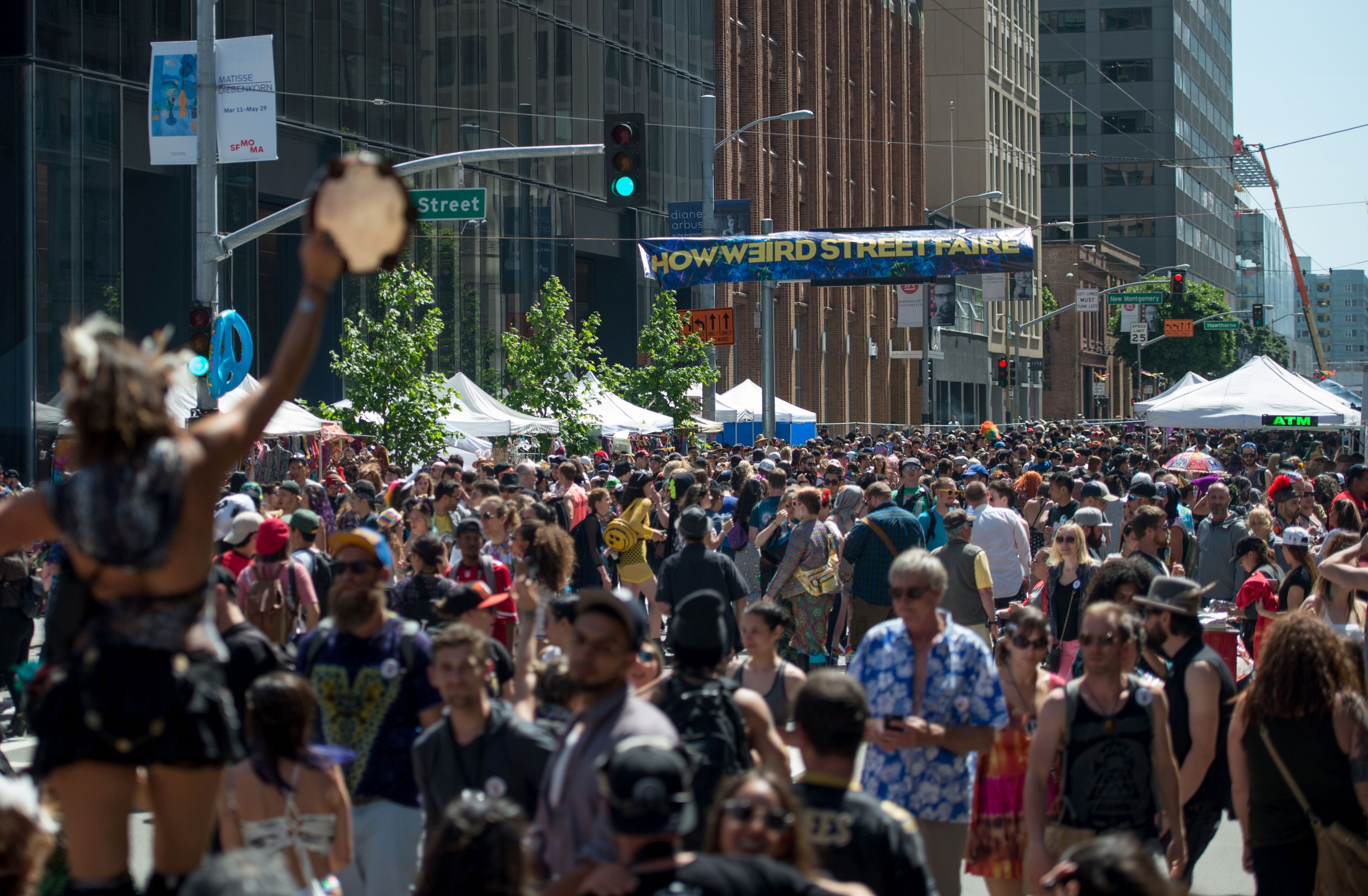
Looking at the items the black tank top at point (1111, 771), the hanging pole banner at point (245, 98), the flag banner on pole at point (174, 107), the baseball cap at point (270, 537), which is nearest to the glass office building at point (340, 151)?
the flag banner on pole at point (174, 107)

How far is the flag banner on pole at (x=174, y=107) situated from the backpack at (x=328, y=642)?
46.8 ft

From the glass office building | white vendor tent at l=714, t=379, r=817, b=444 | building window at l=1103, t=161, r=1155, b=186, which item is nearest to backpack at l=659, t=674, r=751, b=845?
the glass office building

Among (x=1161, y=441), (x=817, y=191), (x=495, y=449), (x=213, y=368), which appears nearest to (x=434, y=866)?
(x=213, y=368)

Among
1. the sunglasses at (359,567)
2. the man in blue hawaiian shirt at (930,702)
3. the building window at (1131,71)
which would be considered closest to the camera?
the man in blue hawaiian shirt at (930,702)

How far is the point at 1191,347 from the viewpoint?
105062 millimetres

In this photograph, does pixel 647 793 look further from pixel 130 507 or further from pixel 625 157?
pixel 625 157

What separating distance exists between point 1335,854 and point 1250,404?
24283 mm

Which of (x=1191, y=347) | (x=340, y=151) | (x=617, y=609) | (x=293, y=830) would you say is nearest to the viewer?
(x=617, y=609)

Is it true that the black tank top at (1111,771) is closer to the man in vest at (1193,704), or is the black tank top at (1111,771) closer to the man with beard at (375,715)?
the man in vest at (1193,704)

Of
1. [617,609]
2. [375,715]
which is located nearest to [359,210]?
[617,609]

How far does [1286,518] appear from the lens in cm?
1377

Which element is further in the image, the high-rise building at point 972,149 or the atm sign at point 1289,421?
the high-rise building at point 972,149

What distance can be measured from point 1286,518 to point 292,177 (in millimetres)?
23636

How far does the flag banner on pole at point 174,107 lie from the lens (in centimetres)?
1852
